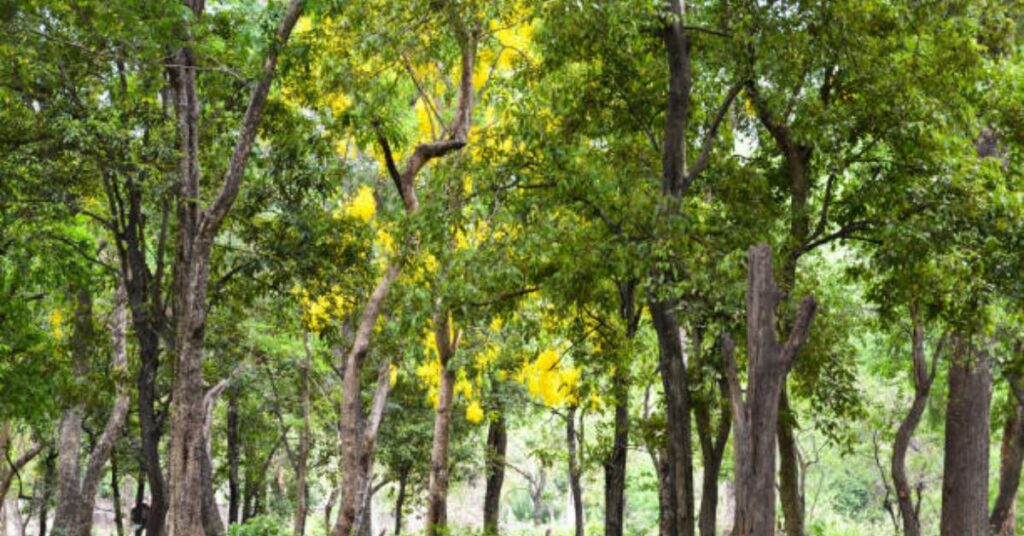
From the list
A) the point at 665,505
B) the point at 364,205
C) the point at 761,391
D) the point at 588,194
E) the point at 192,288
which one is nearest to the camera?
the point at 761,391

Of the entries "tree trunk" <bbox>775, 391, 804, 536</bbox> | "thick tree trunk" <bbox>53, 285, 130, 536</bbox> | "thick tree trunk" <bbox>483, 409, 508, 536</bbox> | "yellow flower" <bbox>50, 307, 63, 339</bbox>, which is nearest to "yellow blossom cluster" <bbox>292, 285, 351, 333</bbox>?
"thick tree trunk" <bbox>53, 285, 130, 536</bbox>

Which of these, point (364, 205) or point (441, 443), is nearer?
point (441, 443)

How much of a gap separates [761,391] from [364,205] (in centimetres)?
1045

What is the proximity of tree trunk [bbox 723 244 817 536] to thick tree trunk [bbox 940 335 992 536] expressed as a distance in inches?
235

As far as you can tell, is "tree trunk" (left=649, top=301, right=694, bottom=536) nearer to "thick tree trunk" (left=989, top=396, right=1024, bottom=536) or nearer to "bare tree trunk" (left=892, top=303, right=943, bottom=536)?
"bare tree trunk" (left=892, top=303, right=943, bottom=536)

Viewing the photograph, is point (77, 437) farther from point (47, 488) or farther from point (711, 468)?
point (711, 468)

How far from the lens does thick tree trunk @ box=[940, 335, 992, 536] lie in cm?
1221

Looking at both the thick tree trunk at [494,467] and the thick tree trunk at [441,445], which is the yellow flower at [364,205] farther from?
the thick tree trunk at [494,467]

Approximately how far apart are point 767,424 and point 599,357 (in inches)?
268

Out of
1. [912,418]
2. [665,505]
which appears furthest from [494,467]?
[912,418]

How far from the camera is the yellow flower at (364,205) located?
53.9 ft

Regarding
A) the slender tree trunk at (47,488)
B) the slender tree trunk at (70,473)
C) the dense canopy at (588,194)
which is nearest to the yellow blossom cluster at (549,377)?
the dense canopy at (588,194)

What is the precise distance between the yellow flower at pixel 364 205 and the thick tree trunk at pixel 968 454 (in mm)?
8976

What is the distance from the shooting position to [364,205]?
16562 millimetres
